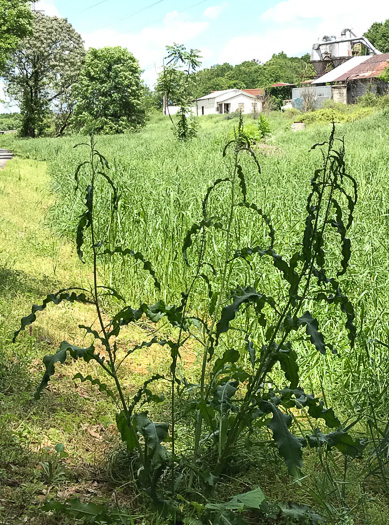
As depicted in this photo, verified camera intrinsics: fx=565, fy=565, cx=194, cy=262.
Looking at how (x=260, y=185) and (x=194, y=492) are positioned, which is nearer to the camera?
(x=194, y=492)

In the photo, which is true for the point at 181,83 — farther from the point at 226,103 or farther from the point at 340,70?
the point at 226,103

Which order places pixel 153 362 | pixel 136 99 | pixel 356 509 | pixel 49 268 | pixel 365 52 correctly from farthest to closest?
pixel 365 52, pixel 136 99, pixel 49 268, pixel 153 362, pixel 356 509

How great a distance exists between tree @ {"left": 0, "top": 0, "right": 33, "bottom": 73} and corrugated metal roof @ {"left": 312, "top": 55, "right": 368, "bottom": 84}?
2875cm

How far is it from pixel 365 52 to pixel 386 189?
5930cm

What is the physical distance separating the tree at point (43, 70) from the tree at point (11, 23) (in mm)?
21116

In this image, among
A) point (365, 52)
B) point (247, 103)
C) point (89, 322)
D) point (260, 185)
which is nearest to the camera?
point (89, 322)

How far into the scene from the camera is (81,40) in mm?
51719

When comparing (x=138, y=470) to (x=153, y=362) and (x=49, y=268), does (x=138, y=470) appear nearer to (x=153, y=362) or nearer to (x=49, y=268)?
(x=153, y=362)

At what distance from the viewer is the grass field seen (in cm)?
252

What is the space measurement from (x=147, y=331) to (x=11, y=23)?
24082mm

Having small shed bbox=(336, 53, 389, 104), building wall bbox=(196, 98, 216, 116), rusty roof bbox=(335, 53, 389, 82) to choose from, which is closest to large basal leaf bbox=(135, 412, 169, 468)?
small shed bbox=(336, 53, 389, 104)

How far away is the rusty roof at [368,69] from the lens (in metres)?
45.2

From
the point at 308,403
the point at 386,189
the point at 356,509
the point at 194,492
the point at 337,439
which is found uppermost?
the point at 386,189

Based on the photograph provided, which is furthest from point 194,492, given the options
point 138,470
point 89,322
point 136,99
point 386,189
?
point 136,99
